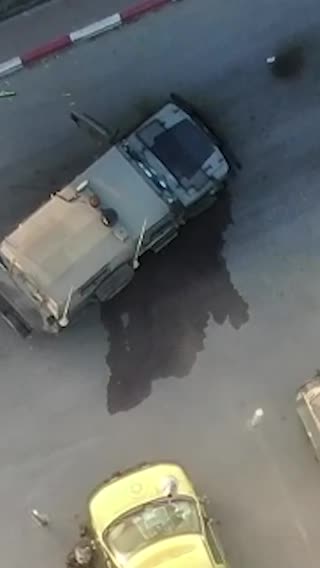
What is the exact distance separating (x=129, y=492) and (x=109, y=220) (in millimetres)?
3286

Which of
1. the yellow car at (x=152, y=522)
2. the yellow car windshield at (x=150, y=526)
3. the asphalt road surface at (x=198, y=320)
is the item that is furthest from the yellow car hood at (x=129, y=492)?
the asphalt road surface at (x=198, y=320)

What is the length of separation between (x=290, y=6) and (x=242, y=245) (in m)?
3.59

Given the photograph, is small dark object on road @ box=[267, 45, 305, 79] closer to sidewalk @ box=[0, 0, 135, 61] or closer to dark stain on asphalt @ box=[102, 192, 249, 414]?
sidewalk @ box=[0, 0, 135, 61]

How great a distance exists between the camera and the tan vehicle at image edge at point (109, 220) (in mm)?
14914

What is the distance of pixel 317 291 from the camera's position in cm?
1608

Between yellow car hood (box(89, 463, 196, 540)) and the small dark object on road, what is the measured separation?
18.7 ft

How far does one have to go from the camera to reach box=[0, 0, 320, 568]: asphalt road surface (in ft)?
49.9

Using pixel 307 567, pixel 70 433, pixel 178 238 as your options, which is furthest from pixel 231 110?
pixel 307 567

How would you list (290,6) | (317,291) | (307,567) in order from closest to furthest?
(307,567) → (317,291) → (290,6)

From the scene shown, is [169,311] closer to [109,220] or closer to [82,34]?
[109,220]

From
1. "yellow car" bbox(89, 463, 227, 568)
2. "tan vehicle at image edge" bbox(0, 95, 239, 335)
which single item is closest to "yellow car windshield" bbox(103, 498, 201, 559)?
"yellow car" bbox(89, 463, 227, 568)

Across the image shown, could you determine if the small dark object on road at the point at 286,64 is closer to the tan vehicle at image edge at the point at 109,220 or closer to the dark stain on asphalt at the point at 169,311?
the tan vehicle at image edge at the point at 109,220

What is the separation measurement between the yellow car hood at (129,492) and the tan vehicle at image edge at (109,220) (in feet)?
6.97

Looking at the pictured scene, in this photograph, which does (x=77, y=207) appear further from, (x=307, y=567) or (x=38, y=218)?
(x=307, y=567)
